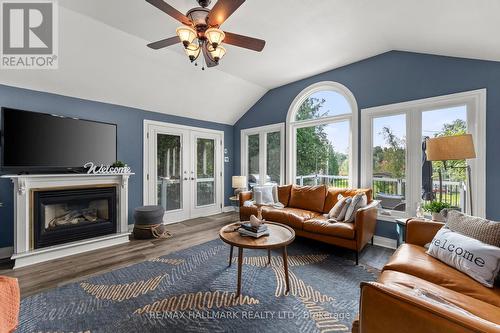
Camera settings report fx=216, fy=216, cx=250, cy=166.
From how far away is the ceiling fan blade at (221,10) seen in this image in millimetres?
1646

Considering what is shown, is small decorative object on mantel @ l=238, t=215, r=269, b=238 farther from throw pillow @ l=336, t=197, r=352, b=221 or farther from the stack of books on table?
throw pillow @ l=336, t=197, r=352, b=221

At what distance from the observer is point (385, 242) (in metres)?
3.32

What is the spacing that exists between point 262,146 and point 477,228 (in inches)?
158

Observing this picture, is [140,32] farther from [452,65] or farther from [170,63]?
[452,65]

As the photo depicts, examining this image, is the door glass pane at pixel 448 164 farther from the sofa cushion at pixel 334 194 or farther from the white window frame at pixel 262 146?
the white window frame at pixel 262 146

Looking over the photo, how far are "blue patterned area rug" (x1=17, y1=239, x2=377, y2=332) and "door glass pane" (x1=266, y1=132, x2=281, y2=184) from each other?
8.32 ft

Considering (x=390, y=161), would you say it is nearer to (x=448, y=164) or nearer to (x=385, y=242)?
(x=448, y=164)

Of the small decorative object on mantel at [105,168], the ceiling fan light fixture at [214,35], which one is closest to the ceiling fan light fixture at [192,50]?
the ceiling fan light fixture at [214,35]

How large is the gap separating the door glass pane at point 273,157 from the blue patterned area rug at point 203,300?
8.32 feet

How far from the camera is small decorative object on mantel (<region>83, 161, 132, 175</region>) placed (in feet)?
11.1

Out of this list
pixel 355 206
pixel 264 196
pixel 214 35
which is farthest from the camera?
pixel 264 196

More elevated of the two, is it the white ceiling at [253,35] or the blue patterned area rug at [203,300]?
the white ceiling at [253,35]

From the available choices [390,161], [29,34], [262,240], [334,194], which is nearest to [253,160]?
[334,194]

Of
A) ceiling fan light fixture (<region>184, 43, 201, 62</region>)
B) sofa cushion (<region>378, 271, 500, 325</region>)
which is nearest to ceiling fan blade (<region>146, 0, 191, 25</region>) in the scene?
ceiling fan light fixture (<region>184, 43, 201, 62</region>)
